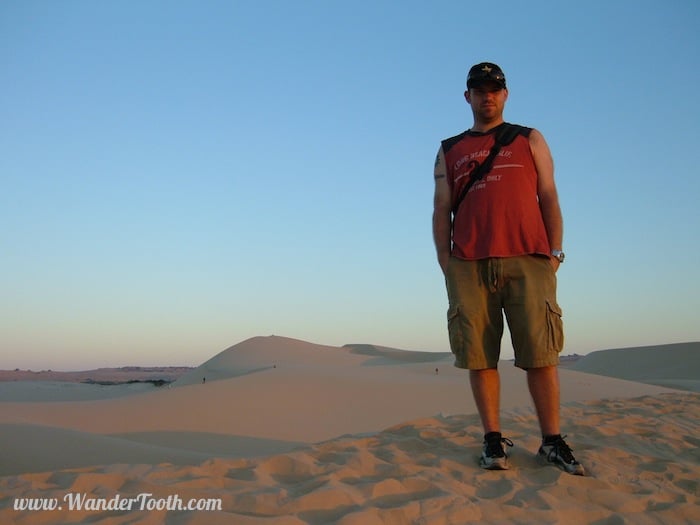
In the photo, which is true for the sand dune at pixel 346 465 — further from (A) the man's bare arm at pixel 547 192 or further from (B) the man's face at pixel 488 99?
(B) the man's face at pixel 488 99

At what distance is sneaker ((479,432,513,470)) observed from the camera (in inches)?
118

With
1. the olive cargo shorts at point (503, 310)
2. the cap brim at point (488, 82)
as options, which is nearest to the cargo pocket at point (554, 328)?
the olive cargo shorts at point (503, 310)

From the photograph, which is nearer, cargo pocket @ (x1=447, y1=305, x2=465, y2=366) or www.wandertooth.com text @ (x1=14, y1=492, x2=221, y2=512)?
www.wandertooth.com text @ (x1=14, y1=492, x2=221, y2=512)

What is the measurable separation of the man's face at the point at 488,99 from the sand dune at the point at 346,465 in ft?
6.38

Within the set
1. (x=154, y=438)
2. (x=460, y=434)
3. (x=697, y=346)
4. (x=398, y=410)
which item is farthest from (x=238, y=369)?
(x=697, y=346)

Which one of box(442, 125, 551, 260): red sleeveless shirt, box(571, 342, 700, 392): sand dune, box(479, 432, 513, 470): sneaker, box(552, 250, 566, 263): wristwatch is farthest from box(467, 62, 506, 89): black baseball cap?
box(571, 342, 700, 392): sand dune

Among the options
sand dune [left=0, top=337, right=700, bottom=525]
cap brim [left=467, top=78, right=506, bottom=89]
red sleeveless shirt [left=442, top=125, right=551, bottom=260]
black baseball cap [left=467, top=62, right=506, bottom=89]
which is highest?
black baseball cap [left=467, top=62, right=506, bottom=89]

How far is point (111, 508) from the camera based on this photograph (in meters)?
2.39

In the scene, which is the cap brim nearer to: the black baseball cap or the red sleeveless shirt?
the black baseball cap

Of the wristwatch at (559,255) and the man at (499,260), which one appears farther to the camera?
the wristwatch at (559,255)

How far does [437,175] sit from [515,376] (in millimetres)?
10137

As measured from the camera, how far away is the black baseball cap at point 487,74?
3.33m

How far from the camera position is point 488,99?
11.1ft

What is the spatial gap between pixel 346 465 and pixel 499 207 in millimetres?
1601
